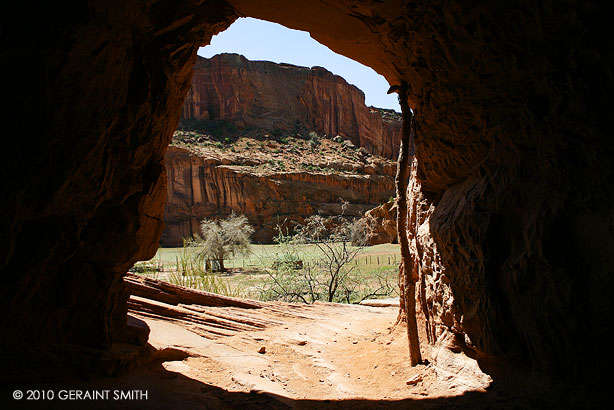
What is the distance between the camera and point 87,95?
2900 millimetres

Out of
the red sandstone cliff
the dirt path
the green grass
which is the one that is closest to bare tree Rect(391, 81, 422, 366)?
the dirt path

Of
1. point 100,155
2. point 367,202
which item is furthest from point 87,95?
point 367,202

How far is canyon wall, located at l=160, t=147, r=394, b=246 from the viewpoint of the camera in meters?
40.8

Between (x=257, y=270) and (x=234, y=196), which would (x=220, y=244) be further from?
(x=234, y=196)

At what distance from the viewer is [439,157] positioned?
5109 mm

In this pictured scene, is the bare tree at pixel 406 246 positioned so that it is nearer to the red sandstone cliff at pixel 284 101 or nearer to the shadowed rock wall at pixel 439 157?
the shadowed rock wall at pixel 439 157

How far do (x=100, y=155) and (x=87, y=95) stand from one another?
628 millimetres

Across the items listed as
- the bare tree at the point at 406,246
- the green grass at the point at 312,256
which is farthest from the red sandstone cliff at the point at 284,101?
the bare tree at the point at 406,246

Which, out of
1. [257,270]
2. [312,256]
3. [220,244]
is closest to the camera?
[312,256]

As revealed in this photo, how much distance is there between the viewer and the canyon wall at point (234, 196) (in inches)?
1604

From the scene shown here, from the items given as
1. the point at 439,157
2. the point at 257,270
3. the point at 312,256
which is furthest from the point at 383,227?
the point at 439,157

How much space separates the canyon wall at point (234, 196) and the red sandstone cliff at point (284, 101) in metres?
15.6

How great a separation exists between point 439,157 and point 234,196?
1502 inches

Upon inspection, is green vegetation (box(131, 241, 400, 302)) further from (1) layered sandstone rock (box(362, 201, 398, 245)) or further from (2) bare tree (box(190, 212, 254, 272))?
(1) layered sandstone rock (box(362, 201, 398, 245))
